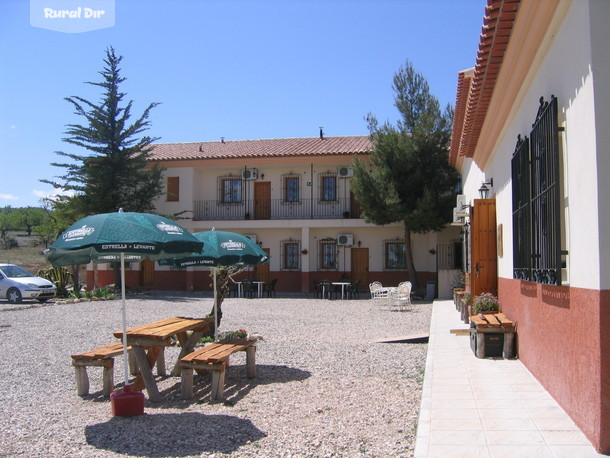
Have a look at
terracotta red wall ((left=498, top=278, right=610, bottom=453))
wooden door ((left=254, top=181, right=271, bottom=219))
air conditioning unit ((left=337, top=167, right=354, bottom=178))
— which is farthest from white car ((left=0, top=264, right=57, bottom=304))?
terracotta red wall ((left=498, top=278, right=610, bottom=453))

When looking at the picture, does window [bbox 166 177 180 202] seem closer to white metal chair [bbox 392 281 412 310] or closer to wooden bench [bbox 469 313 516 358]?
white metal chair [bbox 392 281 412 310]

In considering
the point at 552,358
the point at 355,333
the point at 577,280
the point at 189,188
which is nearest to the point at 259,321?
the point at 355,333

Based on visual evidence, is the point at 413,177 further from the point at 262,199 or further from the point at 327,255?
the point at 262,199

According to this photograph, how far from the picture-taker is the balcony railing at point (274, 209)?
2611cm

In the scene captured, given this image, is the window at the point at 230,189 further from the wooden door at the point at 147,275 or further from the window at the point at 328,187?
the wooden door at the point at 147,275

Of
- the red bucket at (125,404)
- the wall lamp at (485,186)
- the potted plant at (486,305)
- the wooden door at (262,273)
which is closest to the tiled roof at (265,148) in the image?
the wooden door at (262,273)

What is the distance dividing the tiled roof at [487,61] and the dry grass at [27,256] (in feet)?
92.4

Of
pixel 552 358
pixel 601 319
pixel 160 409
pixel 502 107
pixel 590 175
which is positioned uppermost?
pixel 502 107

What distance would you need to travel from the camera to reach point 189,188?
2728 centimetres

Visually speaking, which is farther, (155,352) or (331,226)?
(331,226)

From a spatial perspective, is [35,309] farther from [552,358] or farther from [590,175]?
[590,175]

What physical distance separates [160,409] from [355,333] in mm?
6658

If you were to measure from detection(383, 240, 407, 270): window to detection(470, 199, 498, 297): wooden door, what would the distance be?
14.4 meters

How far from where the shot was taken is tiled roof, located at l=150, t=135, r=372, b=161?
85.1 feet
